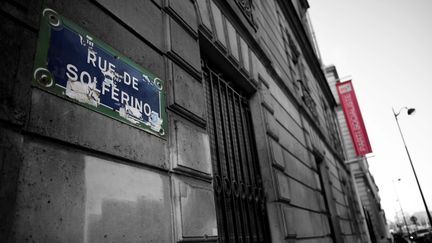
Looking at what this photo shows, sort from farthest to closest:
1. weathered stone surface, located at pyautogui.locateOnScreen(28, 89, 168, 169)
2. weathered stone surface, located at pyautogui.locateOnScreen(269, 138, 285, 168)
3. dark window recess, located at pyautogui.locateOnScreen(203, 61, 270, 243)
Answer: weathered stone surface, located at pyautogui.locateOnScreen(269, 138, 285, 168), dark window recess, located at pyautogui.locateOnScreen(203, 61, 270, 243), weathered stone surface, located at pyautogui.locateOnScreen(28, 89, 168, 169)

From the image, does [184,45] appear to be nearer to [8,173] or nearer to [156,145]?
[156,145]

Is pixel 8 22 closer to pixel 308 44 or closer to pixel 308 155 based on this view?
pixel 308 155

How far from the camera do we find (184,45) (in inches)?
106

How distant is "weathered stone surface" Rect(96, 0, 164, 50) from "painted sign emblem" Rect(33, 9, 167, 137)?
1.08ft

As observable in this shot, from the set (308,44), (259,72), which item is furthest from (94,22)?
(308,44)

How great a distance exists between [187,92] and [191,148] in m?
0.51

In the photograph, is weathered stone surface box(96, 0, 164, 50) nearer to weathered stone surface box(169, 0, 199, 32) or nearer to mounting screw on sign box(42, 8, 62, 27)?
weathered stone surface box(169, 0, 199, 32)

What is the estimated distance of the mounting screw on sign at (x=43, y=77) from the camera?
1315 millimetres

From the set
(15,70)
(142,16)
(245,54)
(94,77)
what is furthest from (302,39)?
(15,70)

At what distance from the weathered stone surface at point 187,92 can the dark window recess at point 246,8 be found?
2.52m

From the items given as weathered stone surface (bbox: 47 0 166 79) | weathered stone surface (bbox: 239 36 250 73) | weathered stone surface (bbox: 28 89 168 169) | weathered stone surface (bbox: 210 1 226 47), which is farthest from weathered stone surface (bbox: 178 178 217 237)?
weathered stone surface (bbox: 239 36 250 73)

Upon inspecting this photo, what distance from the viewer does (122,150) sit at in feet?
5.54

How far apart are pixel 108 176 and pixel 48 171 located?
13.2 inches

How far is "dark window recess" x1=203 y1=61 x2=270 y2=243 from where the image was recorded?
9.73ft
